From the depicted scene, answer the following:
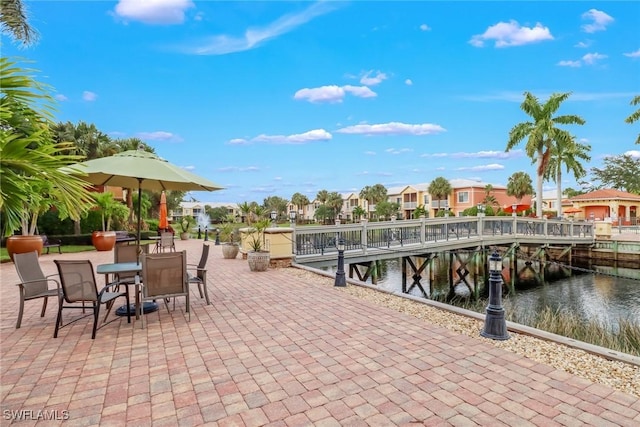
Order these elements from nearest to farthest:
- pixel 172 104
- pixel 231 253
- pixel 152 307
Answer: pixel 152 307 → pixel 231 253 → pixel 172 104

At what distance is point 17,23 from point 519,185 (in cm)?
5401

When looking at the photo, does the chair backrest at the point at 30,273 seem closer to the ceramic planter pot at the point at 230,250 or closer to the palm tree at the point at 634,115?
the ceramic planter pot at the point at 230,250

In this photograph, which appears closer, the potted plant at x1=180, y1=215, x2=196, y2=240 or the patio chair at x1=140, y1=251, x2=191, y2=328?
the patio chair at x1=140, y1=251, x2=191, y2=328

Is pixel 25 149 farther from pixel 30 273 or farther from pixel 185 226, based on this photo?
pixel 185 226

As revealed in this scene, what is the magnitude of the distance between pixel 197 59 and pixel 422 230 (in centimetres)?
1239

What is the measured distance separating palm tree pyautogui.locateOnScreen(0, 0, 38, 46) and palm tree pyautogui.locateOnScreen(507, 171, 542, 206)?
2103 inches

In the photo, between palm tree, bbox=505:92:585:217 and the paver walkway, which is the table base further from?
palm tree, bbox=505:92:585:217

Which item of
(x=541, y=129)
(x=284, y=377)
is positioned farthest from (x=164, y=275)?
(x=541, y=129)

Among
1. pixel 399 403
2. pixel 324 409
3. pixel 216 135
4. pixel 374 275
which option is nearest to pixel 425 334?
pixel 399 403

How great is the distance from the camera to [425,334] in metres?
4.51

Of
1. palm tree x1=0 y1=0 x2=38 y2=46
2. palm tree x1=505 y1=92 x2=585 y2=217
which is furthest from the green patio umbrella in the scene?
palm tree x1=505 y1=92 x2=585 y2=217

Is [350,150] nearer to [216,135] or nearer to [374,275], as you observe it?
[216,135]

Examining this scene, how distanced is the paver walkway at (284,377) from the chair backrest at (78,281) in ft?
1.70

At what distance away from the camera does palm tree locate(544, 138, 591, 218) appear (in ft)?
89.7
